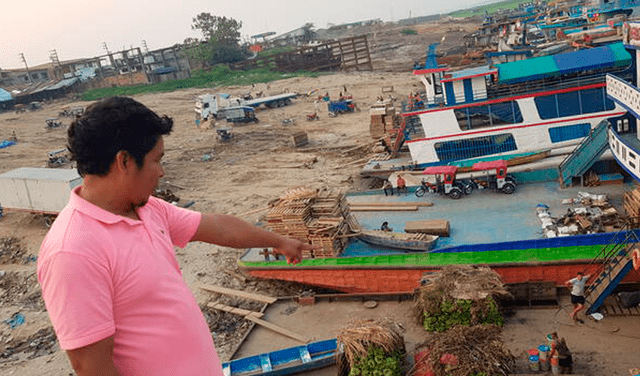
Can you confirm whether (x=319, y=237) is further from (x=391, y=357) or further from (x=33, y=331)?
(x=33, y=331)

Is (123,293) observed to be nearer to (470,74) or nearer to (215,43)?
(470,74)

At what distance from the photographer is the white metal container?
19656 millimetres

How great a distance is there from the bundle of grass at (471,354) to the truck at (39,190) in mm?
16324

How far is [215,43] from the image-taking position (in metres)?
71.5

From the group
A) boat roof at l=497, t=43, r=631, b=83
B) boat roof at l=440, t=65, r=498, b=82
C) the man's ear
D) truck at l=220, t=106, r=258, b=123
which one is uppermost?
the man's ear

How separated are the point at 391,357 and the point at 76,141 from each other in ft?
26.3

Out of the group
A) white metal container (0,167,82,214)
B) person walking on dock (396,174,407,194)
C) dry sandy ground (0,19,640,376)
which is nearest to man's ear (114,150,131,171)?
dry sandy ground (0,19,640,376)

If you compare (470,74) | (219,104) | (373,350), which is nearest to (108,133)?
(373,350)

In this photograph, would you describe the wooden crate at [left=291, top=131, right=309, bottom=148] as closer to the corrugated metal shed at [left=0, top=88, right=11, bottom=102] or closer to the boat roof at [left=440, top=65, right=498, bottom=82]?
the boat roof at [left=440, top=65, right=498, bottom=82]

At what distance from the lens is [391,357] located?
29.1 ft

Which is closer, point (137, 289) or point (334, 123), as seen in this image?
point (137, 289)

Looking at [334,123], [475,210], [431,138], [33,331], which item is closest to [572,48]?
[431,138]

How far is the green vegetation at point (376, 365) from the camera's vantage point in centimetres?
872

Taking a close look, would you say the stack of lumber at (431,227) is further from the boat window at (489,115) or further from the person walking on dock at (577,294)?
the boat window at (489,115)
